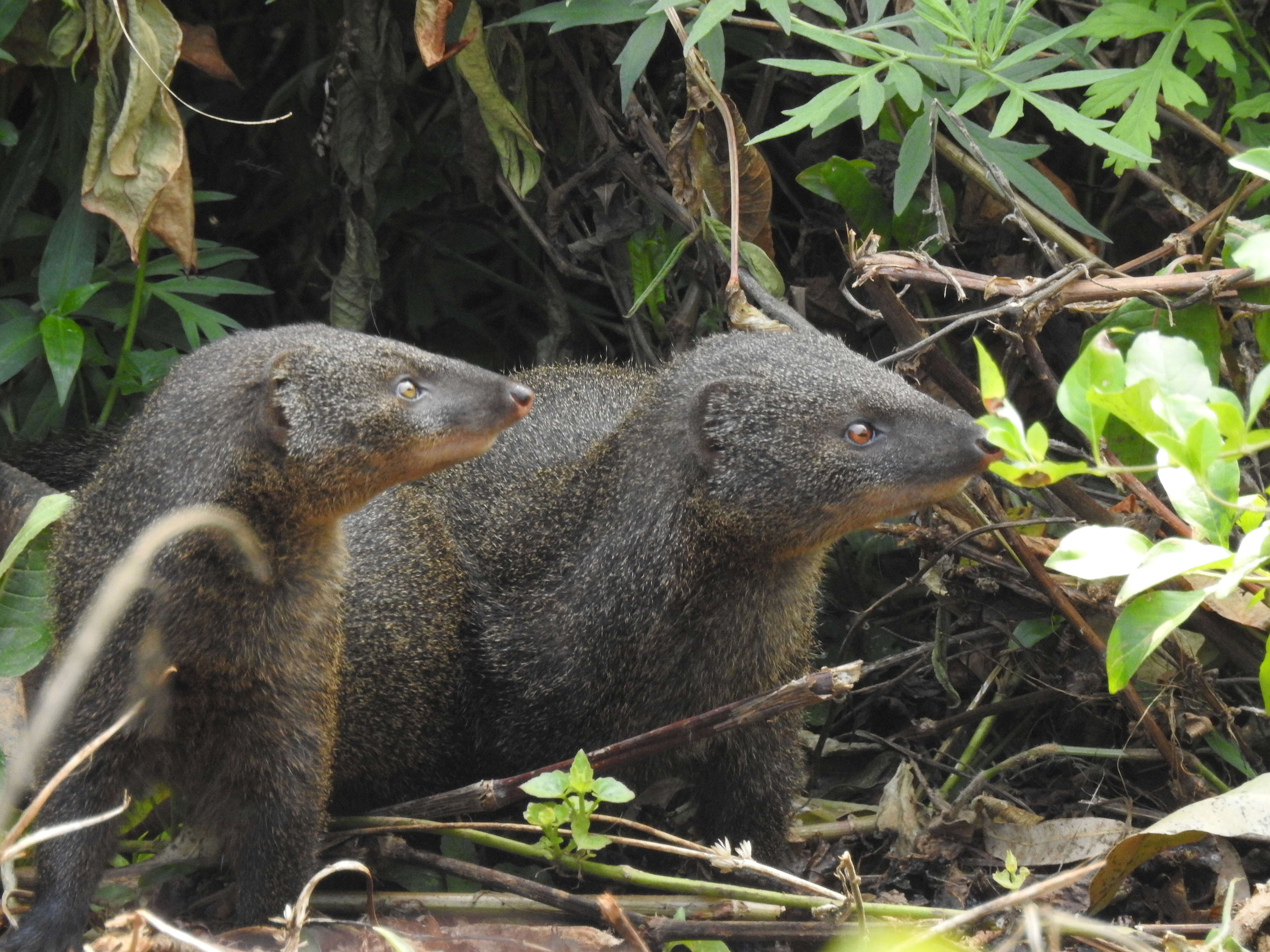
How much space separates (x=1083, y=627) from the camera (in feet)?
Answer: 10.2

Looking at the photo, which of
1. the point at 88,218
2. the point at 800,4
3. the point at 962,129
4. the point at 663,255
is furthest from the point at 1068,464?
the point at 88,218

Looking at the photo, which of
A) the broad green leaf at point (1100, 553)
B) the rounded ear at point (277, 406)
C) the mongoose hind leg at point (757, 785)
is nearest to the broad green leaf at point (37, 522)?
the rounded ear at point (277, 406)

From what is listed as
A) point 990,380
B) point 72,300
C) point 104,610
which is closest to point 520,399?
point 990,380

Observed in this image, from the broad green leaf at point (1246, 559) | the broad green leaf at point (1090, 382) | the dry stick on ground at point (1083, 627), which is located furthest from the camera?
the dry stick on ground at point (1083, 627)

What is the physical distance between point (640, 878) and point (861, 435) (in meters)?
0.95

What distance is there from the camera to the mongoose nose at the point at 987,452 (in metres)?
2.68

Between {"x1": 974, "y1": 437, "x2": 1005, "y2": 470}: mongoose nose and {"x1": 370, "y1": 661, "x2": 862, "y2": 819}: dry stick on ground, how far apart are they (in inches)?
A: 18.0

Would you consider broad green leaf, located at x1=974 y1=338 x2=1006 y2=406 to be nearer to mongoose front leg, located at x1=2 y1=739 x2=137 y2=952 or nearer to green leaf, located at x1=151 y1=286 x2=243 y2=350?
mongoose front leg, located at x1=2 y1=739 x2=137 y2=952

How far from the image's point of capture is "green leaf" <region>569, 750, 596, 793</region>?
2.46 meters

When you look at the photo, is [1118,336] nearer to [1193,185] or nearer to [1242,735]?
[1193,185]

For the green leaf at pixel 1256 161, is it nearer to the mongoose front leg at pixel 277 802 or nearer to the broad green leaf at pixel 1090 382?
the broad green leaf at pixel 1090 382

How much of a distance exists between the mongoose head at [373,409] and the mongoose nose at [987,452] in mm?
852

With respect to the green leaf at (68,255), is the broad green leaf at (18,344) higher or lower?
lower

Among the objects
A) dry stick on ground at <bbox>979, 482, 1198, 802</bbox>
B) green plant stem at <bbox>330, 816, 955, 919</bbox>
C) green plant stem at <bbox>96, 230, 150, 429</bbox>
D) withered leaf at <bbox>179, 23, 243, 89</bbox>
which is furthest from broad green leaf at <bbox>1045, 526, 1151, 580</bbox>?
withered leaf at <bbox>179, 23, 243, 89</bbox>
